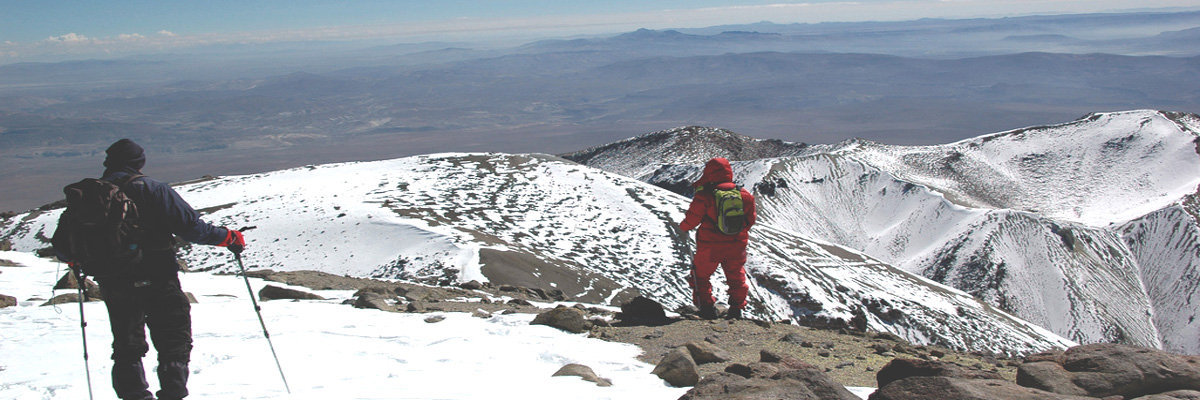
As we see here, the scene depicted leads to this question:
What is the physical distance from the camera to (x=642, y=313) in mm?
11273

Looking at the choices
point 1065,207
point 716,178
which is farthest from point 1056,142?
point 716,178

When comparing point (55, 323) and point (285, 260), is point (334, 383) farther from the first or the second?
point (285, 260)

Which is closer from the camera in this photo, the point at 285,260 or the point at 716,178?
the point at 716,178

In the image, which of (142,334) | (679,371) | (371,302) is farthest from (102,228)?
(371,302)

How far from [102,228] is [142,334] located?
1.13 meters

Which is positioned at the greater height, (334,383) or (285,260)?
(334,383)

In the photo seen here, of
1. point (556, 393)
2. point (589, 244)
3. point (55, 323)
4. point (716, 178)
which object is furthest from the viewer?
point (589, 244)

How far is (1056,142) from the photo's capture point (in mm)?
96625

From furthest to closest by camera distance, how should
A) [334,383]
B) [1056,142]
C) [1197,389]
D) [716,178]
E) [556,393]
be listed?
[1056,142] < [716,178] < [334,383] < [556,393] < [1197,389]

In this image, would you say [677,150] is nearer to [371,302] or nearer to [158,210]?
[371,302]

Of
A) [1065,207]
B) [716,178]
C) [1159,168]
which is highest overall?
[716,178]

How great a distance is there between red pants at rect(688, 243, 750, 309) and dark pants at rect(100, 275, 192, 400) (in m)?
7.87

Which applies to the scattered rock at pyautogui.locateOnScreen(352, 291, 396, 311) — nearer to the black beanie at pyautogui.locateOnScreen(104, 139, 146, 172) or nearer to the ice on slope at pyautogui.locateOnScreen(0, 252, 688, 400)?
the ice on slope at pyautogui.locateOnScreen(0, 252, 688, 400)

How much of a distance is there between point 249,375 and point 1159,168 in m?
111
